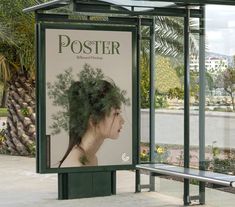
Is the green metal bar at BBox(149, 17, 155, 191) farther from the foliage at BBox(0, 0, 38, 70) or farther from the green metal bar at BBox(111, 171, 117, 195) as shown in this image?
the foliage at BBox(0, 0, 38, 70)

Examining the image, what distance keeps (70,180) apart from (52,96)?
1.17m

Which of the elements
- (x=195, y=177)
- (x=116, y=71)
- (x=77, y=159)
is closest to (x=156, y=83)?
(x=116, y=71)

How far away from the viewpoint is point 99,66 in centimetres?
906

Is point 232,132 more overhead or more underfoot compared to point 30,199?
more overhead

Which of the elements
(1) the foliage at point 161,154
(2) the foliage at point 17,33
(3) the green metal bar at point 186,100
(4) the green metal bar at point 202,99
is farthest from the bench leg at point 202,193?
(2) the foliage at point 17,33

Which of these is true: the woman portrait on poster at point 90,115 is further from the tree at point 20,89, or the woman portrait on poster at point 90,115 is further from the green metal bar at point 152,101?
the tree at point 20,89

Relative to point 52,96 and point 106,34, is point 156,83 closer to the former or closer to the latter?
point 106,34

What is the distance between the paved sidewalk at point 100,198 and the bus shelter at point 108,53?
0.18 m

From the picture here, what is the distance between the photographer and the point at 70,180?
898 centimetres

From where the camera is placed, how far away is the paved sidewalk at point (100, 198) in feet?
28.1

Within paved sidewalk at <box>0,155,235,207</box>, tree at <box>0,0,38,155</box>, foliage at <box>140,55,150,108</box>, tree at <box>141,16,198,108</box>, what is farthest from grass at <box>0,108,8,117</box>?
foliage at <box>140,55,150,108</box>

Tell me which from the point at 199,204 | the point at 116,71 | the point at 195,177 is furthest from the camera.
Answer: the point at 116,71

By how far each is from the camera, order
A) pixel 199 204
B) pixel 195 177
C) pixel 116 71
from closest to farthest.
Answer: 1. pixel 195 177
2. pixel 199 204
3. pixel 116 71

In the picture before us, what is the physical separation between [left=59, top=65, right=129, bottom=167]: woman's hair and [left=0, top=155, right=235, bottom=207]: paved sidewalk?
0.68 metres
